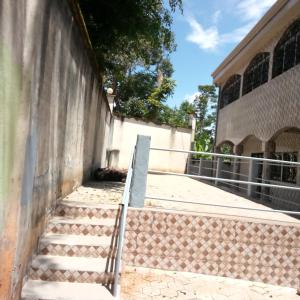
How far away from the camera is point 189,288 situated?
4832 millimetres

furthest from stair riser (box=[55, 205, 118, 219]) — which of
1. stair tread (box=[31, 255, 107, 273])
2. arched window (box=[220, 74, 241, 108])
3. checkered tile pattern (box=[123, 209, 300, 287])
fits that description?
arched window (box=[220, 74, 241, 108])

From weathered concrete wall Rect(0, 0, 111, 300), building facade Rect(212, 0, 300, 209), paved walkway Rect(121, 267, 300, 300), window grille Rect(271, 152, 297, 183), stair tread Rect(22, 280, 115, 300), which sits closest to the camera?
weathered concrete wall Rect(0, 0, 111, 300)

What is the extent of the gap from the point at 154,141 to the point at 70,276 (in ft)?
54.7

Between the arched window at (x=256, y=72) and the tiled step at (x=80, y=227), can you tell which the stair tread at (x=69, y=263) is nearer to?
the tiled step at (x=80, y=227)

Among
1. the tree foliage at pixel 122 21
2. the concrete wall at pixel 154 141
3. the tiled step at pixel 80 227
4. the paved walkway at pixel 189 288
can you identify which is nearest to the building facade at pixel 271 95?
the tree foliage at pixel 122 21

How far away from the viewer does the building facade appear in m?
10.4

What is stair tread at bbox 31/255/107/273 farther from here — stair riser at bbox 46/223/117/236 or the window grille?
the window grille

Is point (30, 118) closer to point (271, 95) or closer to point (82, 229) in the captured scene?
point (82, 229)

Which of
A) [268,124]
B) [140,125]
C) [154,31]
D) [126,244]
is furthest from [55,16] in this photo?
[140,125]

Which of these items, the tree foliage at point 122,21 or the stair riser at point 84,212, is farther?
the tree foliage at point 122,21

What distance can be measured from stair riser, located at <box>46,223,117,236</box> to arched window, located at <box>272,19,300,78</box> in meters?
7.79

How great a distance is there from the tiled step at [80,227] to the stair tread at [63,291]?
93 cm

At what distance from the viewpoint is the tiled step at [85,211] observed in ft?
17.1

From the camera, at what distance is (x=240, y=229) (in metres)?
5.32
